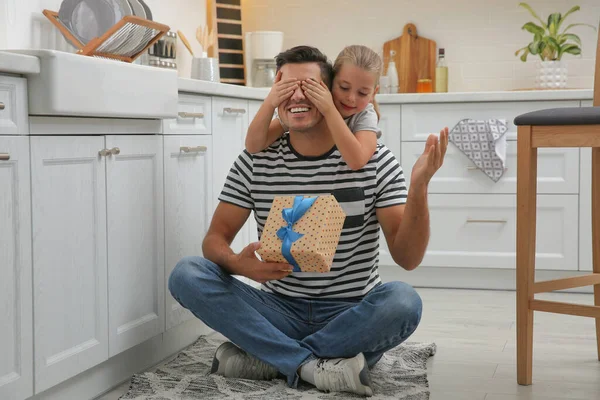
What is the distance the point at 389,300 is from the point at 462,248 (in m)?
1.71

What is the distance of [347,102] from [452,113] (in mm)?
1619

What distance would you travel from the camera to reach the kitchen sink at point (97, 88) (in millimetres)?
1886

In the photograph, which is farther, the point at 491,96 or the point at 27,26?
the point at 491,96

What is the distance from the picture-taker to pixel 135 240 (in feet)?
7.76

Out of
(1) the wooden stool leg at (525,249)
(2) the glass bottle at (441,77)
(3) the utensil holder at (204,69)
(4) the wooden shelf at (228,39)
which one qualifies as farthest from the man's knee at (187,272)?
(2) the glass bottle at (441,77)

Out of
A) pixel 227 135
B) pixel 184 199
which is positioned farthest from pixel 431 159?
pixel 227 135

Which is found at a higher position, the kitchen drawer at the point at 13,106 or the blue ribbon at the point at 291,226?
the kitchen drawer at the point at 13,106

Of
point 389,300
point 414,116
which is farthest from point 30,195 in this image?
point 414,116

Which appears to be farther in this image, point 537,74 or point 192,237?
point 537,74

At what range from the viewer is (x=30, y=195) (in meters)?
1.87

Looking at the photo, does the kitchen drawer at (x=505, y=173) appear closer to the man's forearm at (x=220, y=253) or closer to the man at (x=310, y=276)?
the man at (x=310, y=276)

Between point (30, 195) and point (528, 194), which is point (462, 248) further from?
point (30, 195)

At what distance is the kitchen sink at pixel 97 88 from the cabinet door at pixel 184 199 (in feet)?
0.62

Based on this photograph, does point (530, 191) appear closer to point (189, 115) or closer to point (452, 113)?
point (189, 115)
